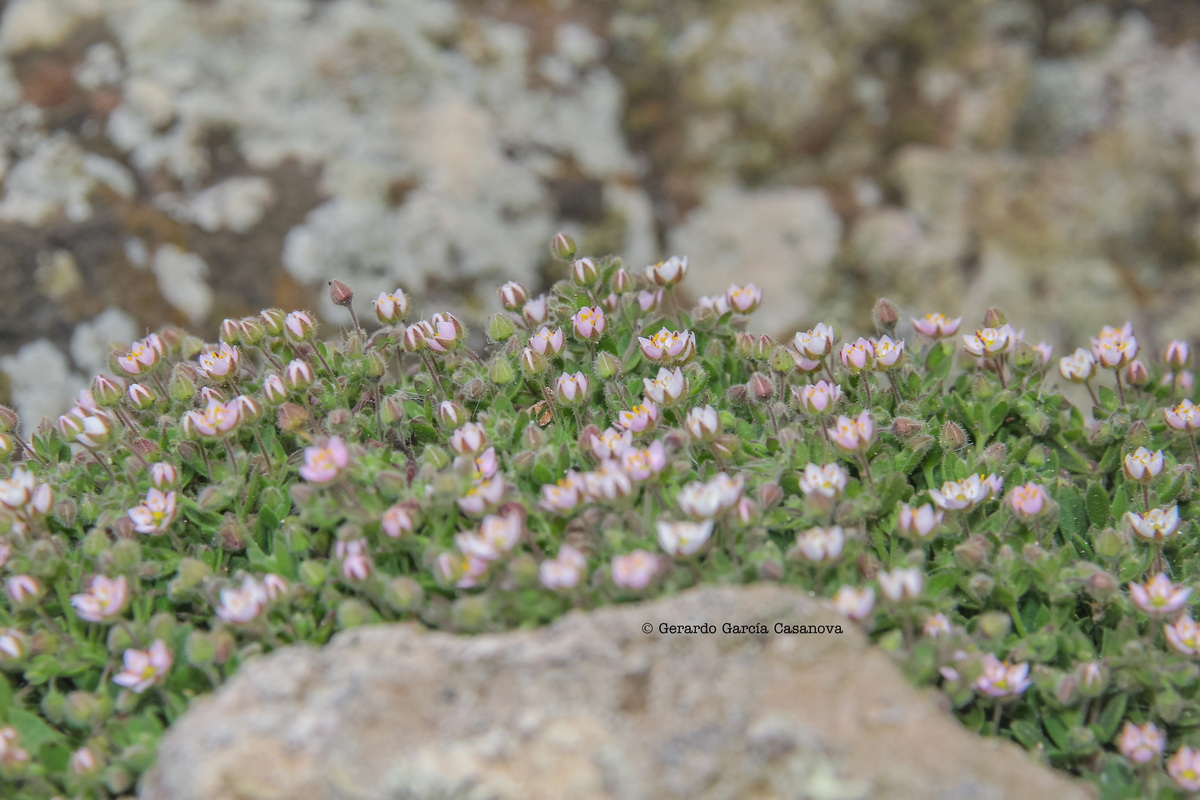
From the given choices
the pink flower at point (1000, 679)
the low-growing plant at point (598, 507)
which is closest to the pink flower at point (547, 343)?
the low-growing plant at point (598, 507)

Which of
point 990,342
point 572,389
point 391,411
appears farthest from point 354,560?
point 990,342

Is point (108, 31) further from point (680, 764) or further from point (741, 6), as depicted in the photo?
point (680, 764)

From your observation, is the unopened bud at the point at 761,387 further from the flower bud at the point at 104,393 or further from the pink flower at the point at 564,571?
the flower bud at the point at 104,393

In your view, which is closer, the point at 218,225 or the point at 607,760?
the point at 607,760

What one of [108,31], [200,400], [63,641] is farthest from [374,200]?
[63,641]

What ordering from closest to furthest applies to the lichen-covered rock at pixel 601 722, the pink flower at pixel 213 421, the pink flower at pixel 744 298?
the lichen-covered rock at pixel 601 722 → the pink flower at pixel 213 421 → the pink flower at pixel 744 298

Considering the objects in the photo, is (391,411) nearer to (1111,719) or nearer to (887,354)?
(887,354)
